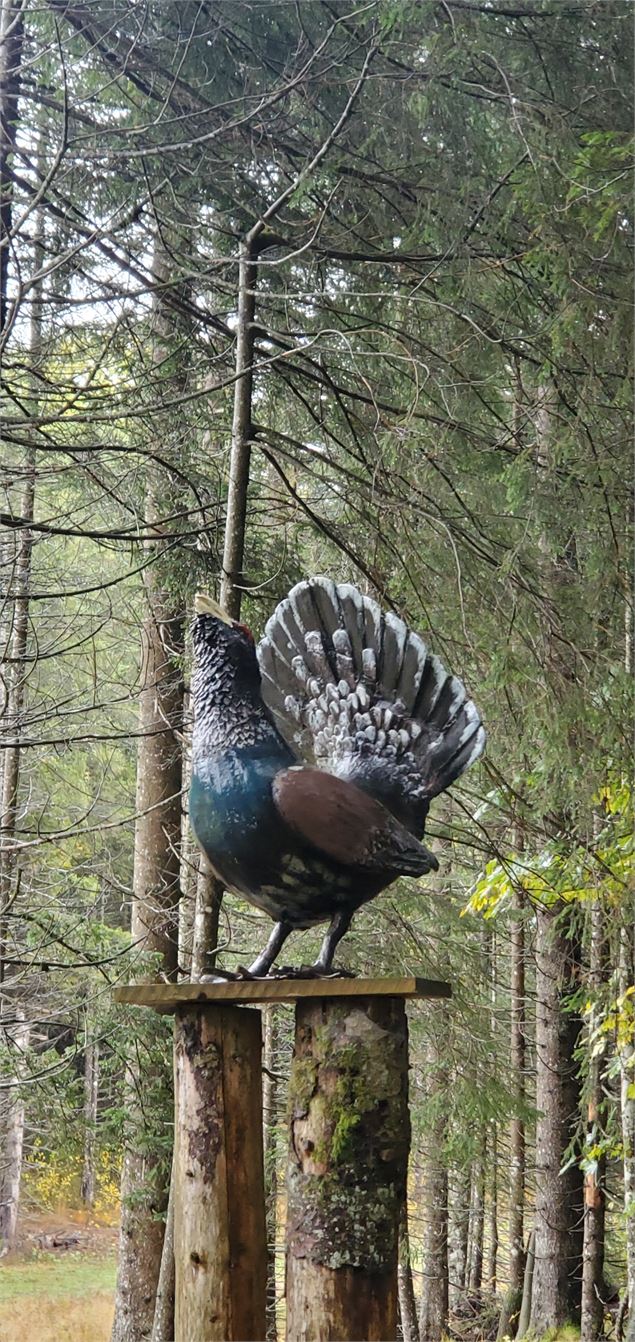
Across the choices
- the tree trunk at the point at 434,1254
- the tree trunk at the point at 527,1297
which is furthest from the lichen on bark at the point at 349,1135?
the tree trunk at the point at 527,1297

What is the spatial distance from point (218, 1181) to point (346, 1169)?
0.35 meters

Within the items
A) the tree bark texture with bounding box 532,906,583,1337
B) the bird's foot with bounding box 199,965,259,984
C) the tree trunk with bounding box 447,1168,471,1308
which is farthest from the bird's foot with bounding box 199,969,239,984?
the tree trunk with bounding box 447,1168,471,1308

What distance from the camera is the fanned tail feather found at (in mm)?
3172

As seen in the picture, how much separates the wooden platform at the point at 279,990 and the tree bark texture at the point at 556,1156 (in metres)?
5.97

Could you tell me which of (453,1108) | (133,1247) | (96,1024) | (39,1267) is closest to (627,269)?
(96,1024)

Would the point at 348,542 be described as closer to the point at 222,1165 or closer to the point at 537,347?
the point at 537,347

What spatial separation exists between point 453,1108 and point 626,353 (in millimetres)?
4538

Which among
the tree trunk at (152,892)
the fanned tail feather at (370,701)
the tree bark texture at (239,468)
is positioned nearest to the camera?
the fanned tail feather at (370,701)

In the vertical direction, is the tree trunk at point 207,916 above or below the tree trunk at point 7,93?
below

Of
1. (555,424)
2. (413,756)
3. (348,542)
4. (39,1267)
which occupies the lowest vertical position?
(39,1267)

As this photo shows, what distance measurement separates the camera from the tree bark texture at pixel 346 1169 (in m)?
2.80

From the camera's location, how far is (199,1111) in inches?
119

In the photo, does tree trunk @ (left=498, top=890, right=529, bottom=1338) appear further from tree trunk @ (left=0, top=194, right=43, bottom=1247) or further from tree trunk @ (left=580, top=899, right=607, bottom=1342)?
tree trunk @ (left=0, top=194, right=43, bottom=1247)

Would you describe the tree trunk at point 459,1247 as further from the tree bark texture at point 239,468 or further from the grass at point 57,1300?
the tree bark texture at point 239,468
